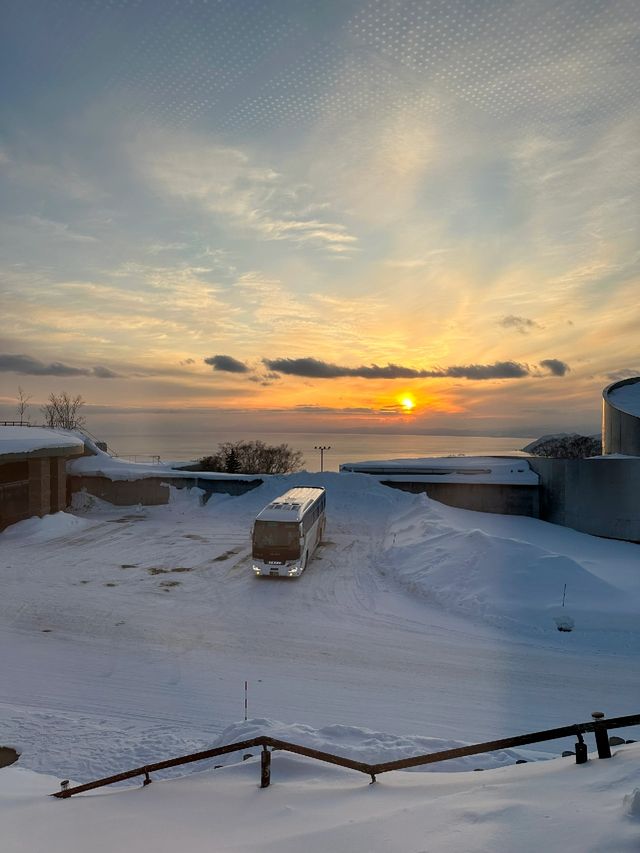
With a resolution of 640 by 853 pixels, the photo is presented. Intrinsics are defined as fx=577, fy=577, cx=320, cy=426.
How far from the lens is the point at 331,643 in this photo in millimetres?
16172

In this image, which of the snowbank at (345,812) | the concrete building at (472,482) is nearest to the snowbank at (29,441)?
the concrete building at (472,482)

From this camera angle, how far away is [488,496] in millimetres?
36875

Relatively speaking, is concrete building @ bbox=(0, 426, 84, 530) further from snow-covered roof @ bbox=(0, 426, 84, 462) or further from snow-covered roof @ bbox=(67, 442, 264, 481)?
snow-covered roof @ bbox=(67, 442, 264, 481)

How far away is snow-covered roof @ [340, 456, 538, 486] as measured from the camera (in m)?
37.3

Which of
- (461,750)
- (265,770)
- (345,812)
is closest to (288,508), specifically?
(265,770)

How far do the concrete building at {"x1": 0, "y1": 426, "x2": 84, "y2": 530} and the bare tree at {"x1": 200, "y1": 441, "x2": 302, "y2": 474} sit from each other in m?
42.4

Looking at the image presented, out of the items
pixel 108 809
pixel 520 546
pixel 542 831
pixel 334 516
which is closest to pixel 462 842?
pixel 542 831

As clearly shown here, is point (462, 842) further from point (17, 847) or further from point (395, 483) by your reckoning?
point (395, 483)

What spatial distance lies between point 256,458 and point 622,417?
5560cm

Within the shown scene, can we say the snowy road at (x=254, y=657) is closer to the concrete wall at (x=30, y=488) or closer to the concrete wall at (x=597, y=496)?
the concrete wall at (x=597, y=496)

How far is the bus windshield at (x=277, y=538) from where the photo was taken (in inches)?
885

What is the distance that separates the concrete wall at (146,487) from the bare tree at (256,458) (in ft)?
128

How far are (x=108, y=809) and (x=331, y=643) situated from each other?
387 inches

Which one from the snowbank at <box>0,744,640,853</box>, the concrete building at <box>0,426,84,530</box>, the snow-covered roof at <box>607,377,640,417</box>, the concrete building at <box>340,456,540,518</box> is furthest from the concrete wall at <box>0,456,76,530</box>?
the snow-covered roof at <box>607,377,640,417</box>
